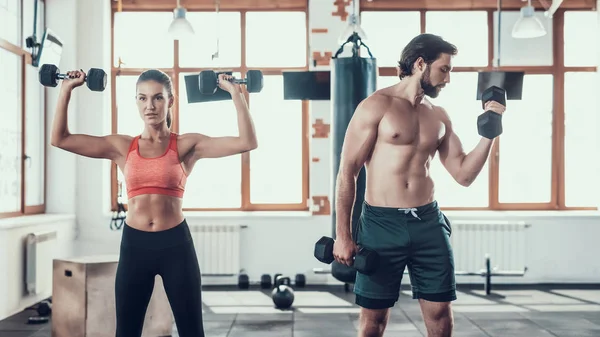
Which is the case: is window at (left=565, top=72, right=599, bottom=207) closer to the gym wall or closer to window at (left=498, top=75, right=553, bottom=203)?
window at (left=498, top=75, right=553, bottom=203)

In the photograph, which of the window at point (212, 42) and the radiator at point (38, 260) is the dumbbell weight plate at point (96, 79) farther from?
the window at point (212, 42)

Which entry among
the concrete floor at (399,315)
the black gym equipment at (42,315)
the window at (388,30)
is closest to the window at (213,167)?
the concrete floor at (399,315)

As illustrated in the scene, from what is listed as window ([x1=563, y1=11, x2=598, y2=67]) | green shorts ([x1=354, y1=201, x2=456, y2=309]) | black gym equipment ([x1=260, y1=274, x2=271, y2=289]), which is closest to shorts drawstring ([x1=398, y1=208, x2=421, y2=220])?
green shorts ([x1=354, y1=201, x2=456, y2=309])

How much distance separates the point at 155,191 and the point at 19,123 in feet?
11.0

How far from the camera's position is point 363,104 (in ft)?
7.61

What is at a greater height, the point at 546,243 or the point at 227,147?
the point at 227,147

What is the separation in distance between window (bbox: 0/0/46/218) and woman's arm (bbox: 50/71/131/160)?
2.77 metres

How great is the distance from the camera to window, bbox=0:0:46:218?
4715 mm

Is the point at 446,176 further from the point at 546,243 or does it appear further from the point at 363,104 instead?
the point at 363,104

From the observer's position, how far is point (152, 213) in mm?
2191

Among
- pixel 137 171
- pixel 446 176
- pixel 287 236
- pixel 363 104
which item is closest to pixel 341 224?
pixel 363 104

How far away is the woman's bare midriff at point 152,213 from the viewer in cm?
218

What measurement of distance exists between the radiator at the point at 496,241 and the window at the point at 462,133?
1.25 feet

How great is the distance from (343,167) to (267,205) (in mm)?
3679
